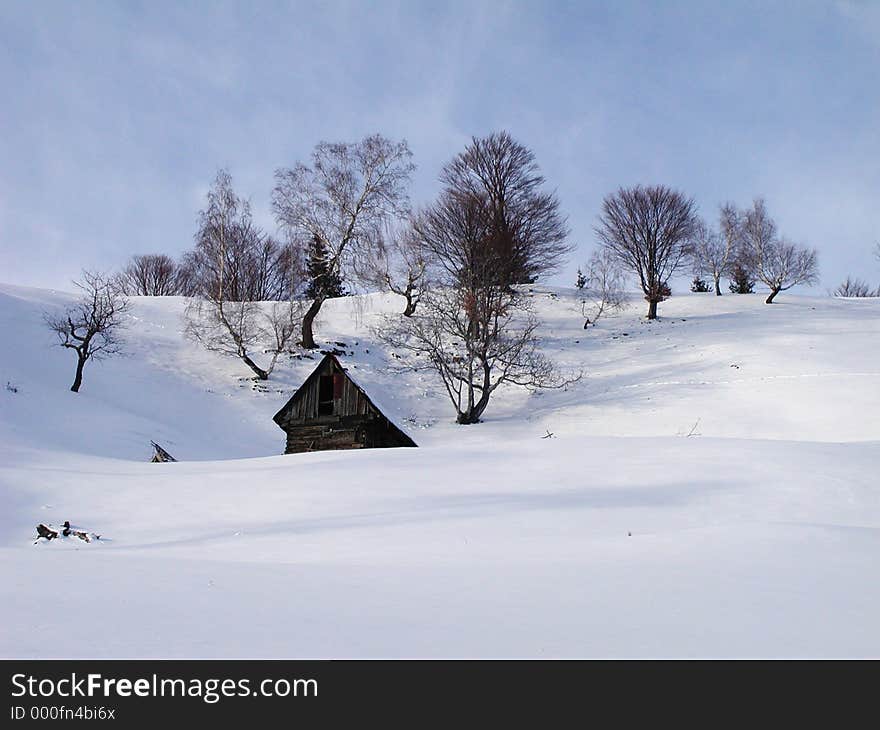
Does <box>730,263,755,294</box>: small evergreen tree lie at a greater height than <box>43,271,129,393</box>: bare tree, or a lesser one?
greater

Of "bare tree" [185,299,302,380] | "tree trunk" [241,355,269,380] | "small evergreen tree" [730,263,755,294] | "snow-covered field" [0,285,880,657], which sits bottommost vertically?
"snow-covered field" [0,285,880,657]

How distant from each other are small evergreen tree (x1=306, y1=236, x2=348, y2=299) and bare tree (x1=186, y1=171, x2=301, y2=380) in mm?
1523

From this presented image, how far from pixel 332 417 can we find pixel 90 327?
35.9ft

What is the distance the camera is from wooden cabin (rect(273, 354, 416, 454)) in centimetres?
2058

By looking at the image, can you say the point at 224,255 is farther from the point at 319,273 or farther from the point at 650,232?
the point at 650,232

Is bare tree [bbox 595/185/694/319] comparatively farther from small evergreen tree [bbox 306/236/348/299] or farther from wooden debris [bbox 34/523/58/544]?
wooden debris [bbox 34/523/58/544]

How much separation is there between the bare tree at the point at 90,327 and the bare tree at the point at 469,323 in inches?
465

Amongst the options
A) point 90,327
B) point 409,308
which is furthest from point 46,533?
point 409,308

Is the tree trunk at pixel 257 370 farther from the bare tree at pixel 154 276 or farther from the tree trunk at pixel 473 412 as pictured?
the bare tree at pixel 154 276

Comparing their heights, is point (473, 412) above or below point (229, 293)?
below

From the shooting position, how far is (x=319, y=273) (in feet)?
110

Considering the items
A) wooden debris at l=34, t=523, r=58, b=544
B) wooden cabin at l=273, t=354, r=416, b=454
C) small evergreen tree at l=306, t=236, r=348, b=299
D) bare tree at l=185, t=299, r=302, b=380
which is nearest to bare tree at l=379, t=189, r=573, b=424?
small evergreen tree at l=306, t=236, r=348, b=299

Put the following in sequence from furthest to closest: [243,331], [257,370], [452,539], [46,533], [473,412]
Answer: [243,331] → [257,370] → [473,412] → [46,533] → [452,539]
